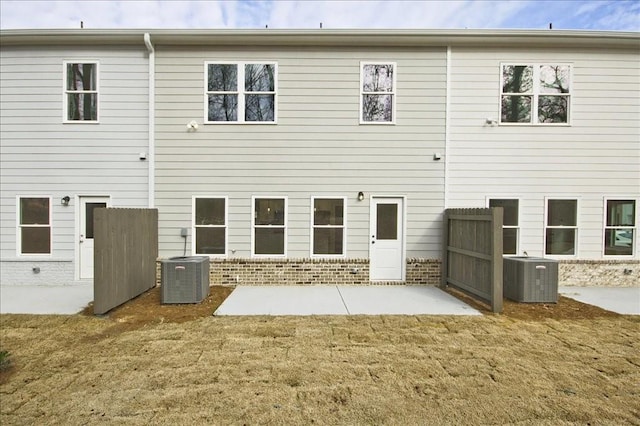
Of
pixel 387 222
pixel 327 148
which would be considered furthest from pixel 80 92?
pixel 387 222

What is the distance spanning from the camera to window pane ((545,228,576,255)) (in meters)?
7.43

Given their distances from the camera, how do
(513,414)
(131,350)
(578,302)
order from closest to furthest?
(513,414) < (131,350) < (578,302)

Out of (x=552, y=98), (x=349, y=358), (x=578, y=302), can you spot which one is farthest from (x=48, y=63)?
(x=578, y=302)

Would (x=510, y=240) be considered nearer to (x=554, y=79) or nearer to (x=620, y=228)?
(x=620, y=228)

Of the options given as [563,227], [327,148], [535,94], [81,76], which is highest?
[81,76]

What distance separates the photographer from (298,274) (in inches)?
286

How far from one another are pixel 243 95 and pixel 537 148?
7.18m

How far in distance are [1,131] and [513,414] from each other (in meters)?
11.0

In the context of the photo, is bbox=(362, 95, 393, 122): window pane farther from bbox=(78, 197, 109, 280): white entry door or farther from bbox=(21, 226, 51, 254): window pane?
bbox=(21, 226, 51, 254): window pane

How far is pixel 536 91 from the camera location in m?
7.39

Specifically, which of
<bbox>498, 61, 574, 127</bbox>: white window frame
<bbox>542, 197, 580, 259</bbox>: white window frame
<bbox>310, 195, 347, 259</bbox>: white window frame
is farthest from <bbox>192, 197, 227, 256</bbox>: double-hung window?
<bbox>542, 197, 580, 259</bbox>: white window frame

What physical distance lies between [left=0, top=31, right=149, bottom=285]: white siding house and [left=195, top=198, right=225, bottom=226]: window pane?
1294mm

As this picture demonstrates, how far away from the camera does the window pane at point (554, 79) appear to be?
24.4 feet

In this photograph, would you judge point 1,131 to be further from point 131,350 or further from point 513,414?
point 513,414
